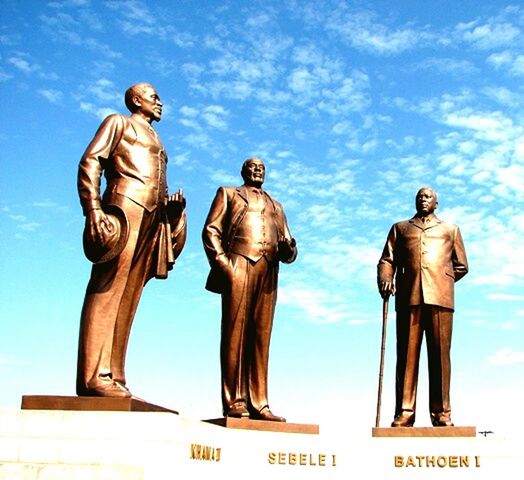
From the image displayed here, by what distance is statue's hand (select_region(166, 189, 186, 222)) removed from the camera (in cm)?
847

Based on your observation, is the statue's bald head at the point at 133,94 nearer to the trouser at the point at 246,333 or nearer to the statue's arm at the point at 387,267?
the trouser at the point at 246,333

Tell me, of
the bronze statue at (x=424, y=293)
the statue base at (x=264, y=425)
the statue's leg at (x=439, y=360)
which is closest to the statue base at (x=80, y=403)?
the statue base at (x=264, y=425)

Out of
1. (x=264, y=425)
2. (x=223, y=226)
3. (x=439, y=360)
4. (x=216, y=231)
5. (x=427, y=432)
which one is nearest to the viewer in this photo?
(x=264, y=425)

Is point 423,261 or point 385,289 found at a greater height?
point 423,261

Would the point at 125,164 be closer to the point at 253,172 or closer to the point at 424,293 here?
the point at 253,172

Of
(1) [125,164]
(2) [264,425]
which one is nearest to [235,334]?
(2) [264,425]

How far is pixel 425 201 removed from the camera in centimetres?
1140

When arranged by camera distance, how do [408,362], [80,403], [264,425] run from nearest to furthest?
[80,403] → [264,425] → [408,362]

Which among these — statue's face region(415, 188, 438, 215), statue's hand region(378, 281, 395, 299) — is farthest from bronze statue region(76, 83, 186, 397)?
statue's face region(415, 188, 438, 215)

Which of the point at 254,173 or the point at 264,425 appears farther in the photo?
the point at 254,173

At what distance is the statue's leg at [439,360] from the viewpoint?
34.8ft

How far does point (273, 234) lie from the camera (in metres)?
10.5

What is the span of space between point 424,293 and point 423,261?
0.50 m

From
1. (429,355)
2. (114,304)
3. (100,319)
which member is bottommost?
(100,319)
